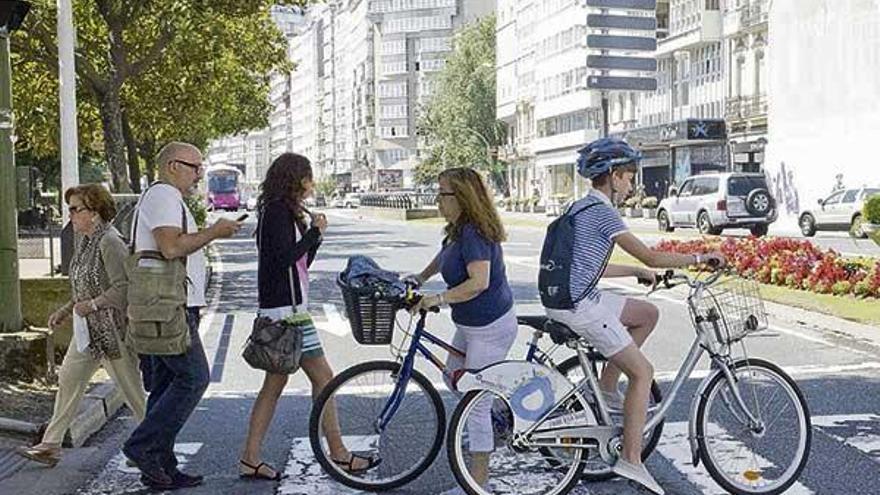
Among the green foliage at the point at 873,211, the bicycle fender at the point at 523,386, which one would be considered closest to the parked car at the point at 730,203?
the green foliage at the point at 873,211

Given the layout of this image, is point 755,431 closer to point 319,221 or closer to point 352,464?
point 352,464

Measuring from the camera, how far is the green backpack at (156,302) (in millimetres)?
6133

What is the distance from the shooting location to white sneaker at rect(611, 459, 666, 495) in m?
5.81

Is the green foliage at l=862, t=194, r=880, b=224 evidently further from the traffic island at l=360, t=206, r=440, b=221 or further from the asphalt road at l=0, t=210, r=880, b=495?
the traffic island at l=360, t=206, r=440, b=221

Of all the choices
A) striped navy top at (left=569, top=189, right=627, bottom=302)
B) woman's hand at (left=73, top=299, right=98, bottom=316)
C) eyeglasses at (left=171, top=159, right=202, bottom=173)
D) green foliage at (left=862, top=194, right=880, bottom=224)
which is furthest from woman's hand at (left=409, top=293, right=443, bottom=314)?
green foliage at (left=862, top=194, right=880, bottom=224)

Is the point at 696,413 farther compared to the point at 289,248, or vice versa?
the point at 289,248

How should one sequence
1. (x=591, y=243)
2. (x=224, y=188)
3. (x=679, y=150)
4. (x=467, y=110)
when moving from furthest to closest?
(x=467, y=110) → (x=224, y=188) → (x=679, y=150) → (x=591, y=243)

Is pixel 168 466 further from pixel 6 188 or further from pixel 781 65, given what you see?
pixel 781 65

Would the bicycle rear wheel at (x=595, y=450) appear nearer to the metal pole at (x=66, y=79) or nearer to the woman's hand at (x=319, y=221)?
the woman's hand at (x=319, y=221)

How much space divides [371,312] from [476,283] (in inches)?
22.2

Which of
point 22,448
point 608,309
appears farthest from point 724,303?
point 22,448

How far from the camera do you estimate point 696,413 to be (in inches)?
236

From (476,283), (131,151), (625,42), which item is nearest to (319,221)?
(476,283)

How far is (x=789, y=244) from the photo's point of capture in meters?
18.9
